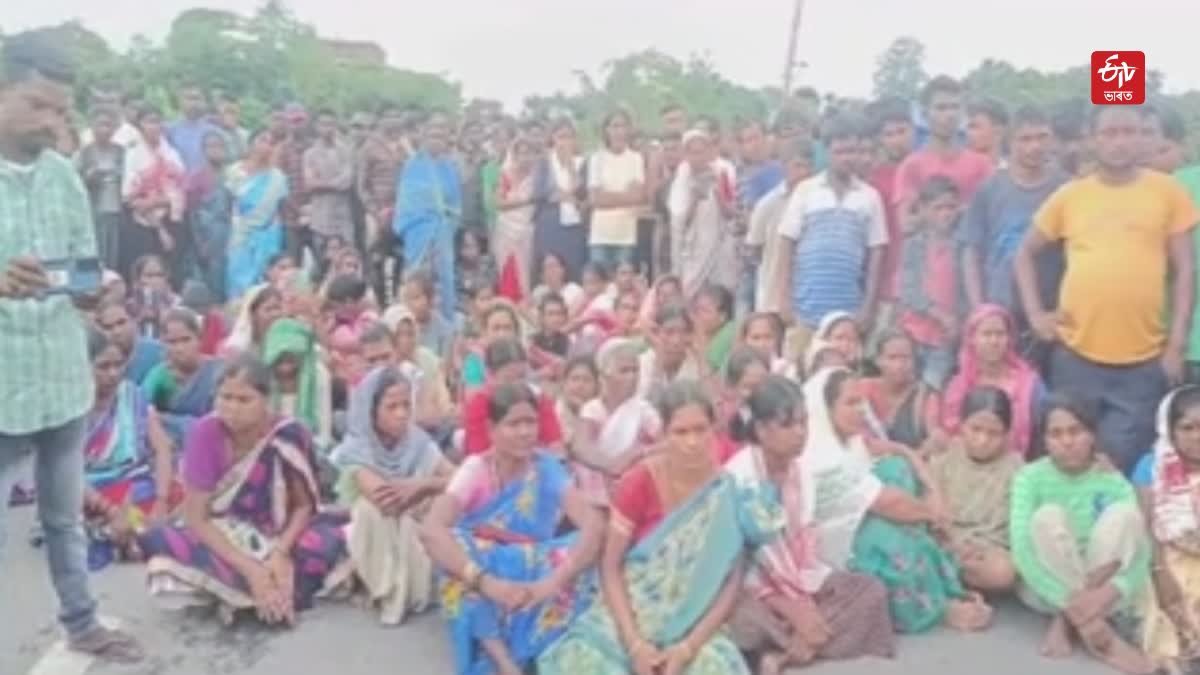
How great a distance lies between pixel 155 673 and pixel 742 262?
18.0ft

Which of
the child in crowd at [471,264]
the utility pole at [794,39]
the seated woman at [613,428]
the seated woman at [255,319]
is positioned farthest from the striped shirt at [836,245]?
the utility pole at [794,39]

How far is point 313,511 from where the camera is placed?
5.11 m

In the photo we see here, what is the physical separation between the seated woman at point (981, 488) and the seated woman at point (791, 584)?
46 cm

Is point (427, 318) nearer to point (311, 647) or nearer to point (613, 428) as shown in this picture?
point (613, 428)

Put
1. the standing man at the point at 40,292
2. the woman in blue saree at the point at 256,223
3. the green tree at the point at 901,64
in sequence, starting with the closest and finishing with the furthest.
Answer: the standing man at the point at 40,292 < the woman in blue saree at the point at 256,223 < the green tree at the point at 901,64

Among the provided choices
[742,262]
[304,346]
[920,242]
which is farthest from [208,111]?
[920,242]

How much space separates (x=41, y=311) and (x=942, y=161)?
4.07 m

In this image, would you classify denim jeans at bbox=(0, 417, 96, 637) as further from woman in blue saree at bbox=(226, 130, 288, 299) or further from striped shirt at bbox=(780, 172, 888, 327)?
woman in blue saree at bbox=(226, 130, 288, 299)

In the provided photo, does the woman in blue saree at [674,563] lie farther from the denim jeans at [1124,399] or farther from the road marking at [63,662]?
the denim jeans at [1124,399]

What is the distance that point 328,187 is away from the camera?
36.4 ft

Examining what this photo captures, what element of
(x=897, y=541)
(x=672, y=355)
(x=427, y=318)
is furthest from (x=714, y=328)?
(x=897, y=541)

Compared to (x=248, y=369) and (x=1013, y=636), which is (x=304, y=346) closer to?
(x=248, y=369)

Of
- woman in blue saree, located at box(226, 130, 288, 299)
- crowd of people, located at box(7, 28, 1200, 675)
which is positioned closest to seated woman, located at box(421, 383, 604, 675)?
crowd of people, located at box(7, 28, 1200, 675)

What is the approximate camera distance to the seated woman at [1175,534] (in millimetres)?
4523
